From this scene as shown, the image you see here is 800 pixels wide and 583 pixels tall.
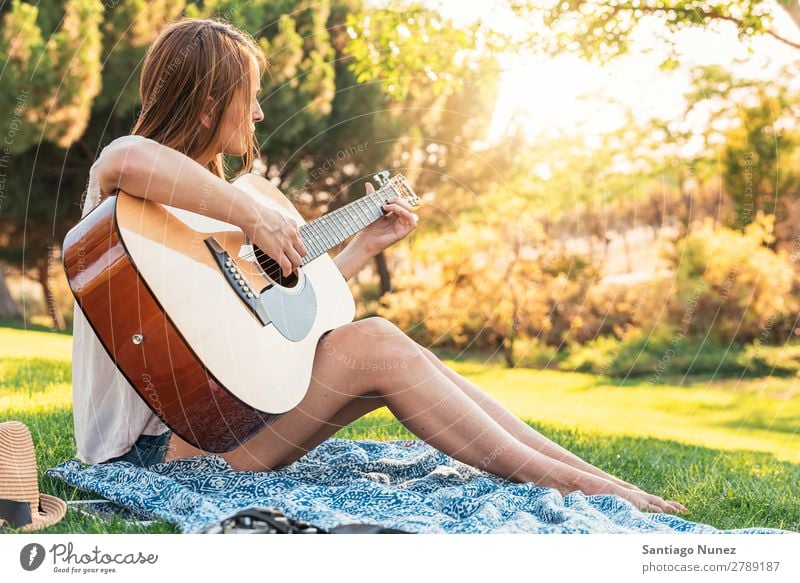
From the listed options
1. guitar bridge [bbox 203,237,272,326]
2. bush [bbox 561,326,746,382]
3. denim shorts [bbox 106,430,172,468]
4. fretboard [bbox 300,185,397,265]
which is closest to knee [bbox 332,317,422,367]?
guitar bridge [bbox 203,237,272,326]

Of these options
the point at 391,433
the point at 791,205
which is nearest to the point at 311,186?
the point at 391,433

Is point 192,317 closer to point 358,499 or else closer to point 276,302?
point 276,302

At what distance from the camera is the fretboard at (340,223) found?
2.81 metres

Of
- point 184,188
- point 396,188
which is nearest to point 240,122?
point 184,188

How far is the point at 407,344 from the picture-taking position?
A: 246 centimetres

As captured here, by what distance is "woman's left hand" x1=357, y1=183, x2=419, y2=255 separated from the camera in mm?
2977

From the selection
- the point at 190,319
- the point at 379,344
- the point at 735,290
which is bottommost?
the point at 735,290

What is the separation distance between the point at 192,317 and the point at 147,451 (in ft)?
1.73

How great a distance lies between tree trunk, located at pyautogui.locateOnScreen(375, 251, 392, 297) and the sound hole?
3.33 meters

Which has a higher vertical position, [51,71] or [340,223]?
[51,71]

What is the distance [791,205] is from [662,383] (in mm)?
2499

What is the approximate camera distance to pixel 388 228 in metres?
3.03

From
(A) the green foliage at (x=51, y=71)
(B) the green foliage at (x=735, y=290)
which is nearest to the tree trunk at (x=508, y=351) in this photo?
(B) the green foliage at (x=735, y=290)

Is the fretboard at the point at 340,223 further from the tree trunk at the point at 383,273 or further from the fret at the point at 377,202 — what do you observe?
the tree trunk at the point at 383,273
